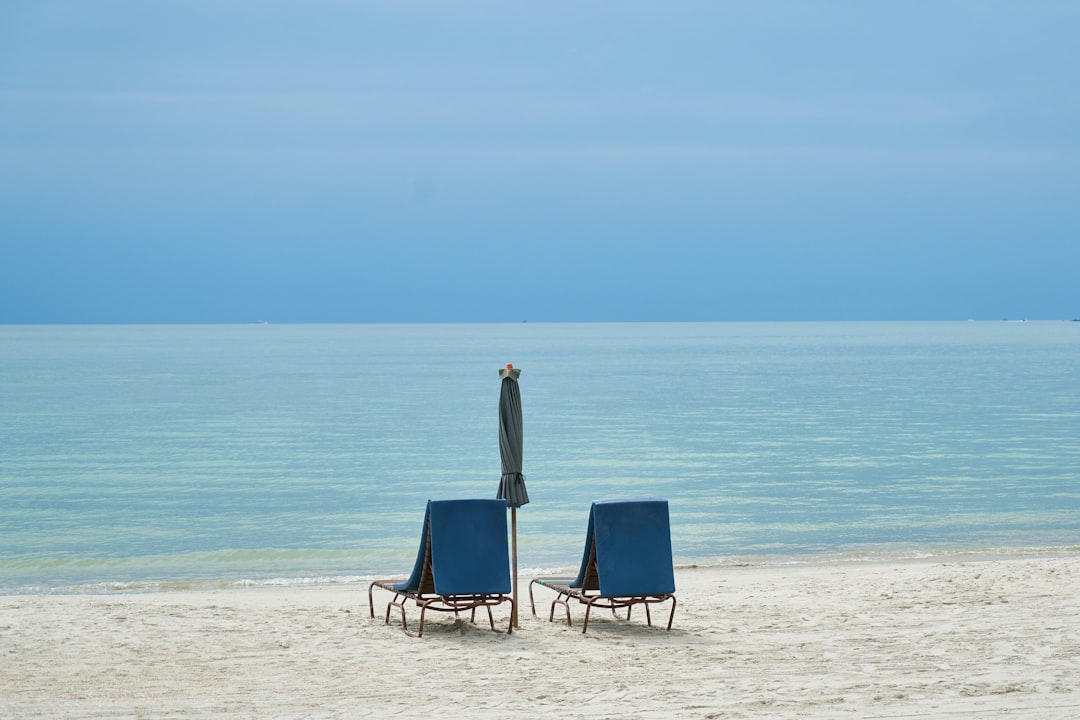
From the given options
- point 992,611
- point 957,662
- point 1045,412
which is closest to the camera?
point 957,662

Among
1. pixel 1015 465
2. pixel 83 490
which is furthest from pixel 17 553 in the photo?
pixel 1015 465

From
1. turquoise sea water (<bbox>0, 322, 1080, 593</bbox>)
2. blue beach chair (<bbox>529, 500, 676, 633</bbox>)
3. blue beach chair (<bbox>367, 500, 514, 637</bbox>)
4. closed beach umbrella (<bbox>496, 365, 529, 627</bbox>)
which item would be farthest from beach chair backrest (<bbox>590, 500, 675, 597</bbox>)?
turquoise sea water (<bbox>0, 322, 1080, 593</bbox>)

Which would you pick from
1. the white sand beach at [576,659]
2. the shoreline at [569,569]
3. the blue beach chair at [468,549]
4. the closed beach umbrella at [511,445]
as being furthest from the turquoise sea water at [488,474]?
the closed beach umbrella at [511,445]

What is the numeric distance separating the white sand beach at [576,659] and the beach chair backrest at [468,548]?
0.45 meters

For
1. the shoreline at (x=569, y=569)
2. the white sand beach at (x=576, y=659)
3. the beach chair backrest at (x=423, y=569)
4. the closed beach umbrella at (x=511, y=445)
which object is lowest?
the shoreline at (x=569, y=569)

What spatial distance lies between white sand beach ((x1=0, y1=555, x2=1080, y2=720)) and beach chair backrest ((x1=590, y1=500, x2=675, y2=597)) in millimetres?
430

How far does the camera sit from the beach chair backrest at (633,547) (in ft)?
28.3

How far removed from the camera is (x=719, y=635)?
8.80 meters

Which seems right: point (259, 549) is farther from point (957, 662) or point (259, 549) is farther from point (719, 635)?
point (957, 662)

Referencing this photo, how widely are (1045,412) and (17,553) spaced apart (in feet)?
127

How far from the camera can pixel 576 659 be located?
7973mm

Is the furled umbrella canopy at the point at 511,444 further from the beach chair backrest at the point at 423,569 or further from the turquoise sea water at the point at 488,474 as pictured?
the turquoise sea water at the point at 488,474

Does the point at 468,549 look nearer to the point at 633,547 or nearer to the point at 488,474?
the point at 633,547

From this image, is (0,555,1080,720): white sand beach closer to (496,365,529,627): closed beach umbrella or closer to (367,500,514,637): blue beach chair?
(367,500,514,637): blue beach chair
